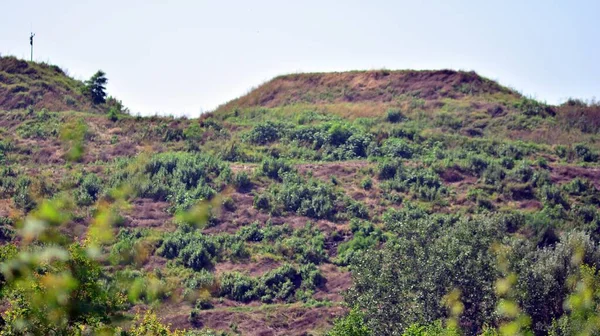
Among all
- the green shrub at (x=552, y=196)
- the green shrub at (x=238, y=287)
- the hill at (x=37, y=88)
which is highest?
the hill at (x=37, y=88)

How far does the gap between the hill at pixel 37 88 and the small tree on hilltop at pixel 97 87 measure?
1.52 feet

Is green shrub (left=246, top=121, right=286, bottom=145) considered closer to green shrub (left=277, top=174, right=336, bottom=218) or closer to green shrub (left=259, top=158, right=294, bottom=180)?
green shrub (left=259, top=158, right=294, bottom=180)

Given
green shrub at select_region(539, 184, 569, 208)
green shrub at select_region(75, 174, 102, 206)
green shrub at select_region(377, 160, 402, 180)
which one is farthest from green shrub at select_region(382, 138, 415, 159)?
green shrub at select_region(75, 174, 102, 206)

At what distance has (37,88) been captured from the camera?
53.3 metres

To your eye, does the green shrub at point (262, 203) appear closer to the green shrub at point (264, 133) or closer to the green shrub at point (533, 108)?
the green shrub at point (264, 133)

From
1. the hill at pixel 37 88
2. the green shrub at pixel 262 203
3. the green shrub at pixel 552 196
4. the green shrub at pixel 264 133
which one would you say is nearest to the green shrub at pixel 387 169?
the green shrub at pixel 262 203

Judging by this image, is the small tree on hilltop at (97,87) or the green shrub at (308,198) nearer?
the green shrub at (308,198)

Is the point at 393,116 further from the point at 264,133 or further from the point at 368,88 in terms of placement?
the point at 264,133

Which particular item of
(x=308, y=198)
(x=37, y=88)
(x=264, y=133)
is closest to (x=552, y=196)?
(x=308, y=198)

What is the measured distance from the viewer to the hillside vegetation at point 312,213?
27.0 m

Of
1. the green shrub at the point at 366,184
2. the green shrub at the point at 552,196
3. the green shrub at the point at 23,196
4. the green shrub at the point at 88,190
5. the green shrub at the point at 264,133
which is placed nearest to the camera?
the green shrub at the point at 23,196

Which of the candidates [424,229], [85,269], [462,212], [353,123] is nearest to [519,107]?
[353,123]

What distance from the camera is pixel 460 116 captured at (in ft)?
169

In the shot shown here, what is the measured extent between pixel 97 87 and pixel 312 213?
1915 centimetres
